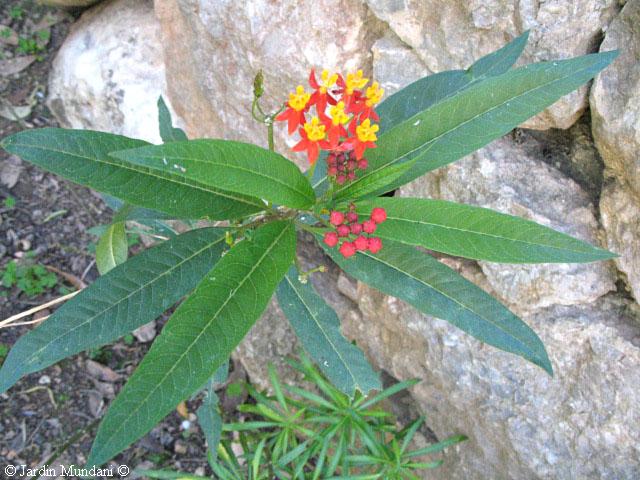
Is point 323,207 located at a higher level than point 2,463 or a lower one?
higher

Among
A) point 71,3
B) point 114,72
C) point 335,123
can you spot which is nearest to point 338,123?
point 335,123

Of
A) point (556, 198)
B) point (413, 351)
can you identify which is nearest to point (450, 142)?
point (556, 198)

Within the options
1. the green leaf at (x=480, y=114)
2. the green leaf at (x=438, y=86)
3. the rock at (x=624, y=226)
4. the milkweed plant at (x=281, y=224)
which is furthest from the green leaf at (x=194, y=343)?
the rock at (x=624, y=226)

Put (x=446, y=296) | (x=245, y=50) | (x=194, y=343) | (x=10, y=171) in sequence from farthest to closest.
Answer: (x=10, y=171) < (x=245, y=50) < (x=446, y=296) < (x=194, y=343)

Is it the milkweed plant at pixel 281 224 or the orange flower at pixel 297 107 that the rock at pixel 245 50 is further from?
the orange flower at pixel 297 107

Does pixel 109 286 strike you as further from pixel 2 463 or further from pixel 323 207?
pixel 2 463

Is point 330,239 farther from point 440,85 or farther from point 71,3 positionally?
point 71,3
